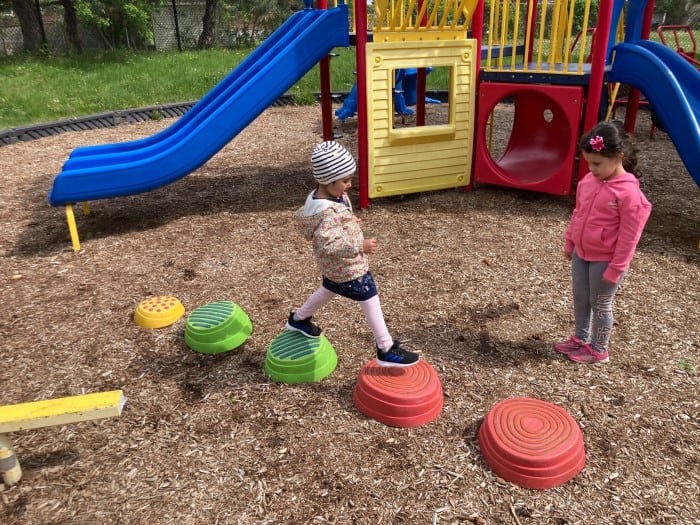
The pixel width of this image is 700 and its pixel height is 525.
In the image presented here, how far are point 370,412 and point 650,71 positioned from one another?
14.4ft

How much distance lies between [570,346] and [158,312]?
2.67 m

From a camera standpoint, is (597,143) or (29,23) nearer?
(597,143)

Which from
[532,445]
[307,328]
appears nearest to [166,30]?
[307,328]

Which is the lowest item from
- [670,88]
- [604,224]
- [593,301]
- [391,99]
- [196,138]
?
[593,301]

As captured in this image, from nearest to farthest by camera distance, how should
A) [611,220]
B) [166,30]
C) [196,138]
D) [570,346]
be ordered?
[611,220] → [570,346] → [196,138] → [166,30]

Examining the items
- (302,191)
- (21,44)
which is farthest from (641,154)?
(21,44)

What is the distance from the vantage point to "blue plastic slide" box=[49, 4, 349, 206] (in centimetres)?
530

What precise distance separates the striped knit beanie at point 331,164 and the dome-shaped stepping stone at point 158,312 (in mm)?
1769

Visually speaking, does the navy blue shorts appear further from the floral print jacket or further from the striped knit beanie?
the striped knit beanie

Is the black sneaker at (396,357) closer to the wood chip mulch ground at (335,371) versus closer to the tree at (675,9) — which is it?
the wood chip mulch ground at (335,371)

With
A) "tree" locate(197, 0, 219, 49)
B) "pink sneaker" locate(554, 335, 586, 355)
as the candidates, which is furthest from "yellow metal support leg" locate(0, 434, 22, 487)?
"tree" locate(197, 0, 219, 49)

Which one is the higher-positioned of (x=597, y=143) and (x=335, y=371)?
(x=597, y=143)

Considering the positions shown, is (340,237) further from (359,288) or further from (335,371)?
(335,371)

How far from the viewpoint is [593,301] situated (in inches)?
128
